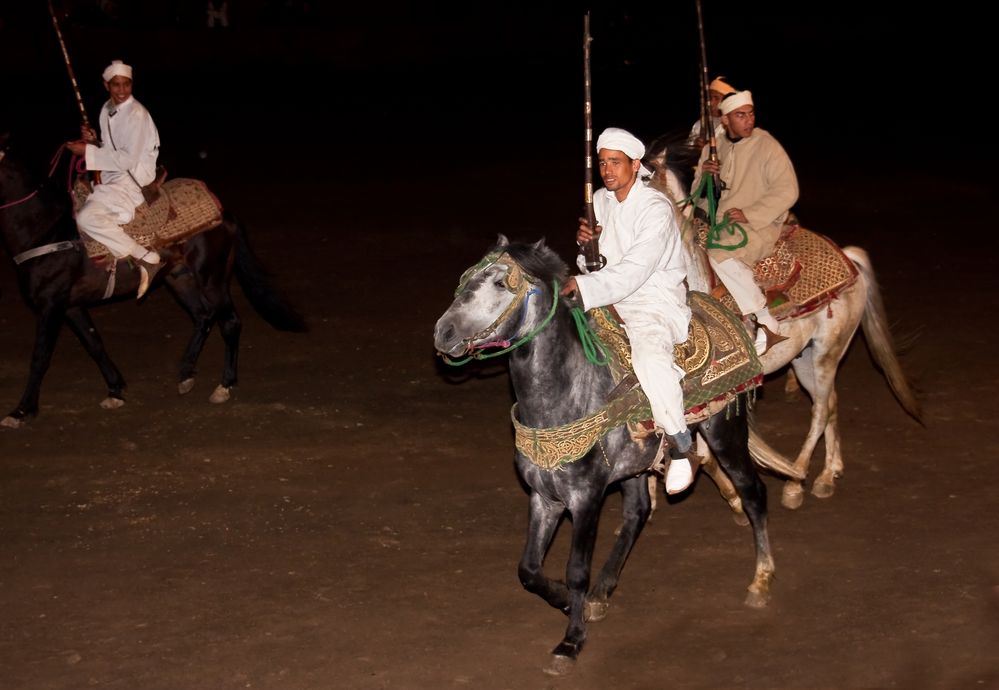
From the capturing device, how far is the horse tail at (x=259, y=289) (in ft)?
35.6

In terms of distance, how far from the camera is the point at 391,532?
26.0 feet

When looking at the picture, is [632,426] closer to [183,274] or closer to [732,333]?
[732,333]

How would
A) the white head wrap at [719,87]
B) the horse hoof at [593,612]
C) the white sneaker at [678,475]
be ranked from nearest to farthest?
the white sneaker at [678,475] → the horse hoof at [593,612] → the white head wrap at [719,87]

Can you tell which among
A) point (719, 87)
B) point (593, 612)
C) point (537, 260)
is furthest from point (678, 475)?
point (719, 87)

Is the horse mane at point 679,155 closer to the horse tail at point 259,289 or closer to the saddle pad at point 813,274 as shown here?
the saddle pad at point 813,274

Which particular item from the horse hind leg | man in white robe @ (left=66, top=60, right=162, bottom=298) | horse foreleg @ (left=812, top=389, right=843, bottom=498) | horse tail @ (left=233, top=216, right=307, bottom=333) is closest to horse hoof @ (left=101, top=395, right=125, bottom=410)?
Result: man in white robe @ (left=66, top=60, right=162, bottom=298)

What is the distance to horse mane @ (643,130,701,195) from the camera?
8.05 m

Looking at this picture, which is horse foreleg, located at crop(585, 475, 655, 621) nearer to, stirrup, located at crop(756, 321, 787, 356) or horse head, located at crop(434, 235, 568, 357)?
stirrup, located at crop(756, 321, 787, 356)

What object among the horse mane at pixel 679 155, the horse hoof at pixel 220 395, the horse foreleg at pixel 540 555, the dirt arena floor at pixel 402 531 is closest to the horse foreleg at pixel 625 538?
the dirt arena floor at pixel 402 531

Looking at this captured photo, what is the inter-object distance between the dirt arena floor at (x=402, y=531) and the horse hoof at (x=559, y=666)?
48 millimetres

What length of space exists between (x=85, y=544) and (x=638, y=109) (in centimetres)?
1987

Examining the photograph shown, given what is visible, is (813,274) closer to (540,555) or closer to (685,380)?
(685,380)

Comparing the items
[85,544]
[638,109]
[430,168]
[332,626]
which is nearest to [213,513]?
[85,544]

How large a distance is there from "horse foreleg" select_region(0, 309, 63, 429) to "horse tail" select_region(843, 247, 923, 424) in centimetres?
601
